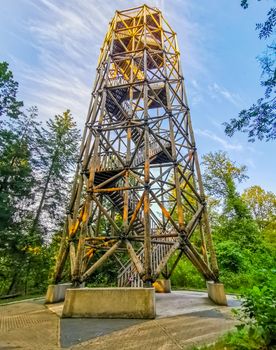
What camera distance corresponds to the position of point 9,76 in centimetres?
1513

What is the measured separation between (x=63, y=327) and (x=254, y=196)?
30.0 metres

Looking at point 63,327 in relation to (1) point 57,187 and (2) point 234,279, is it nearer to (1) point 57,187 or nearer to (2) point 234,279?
(2) point 234,279

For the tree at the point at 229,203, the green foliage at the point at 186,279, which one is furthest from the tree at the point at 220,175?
the green foliage at the point at 186,279

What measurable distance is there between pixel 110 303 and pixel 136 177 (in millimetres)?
3930

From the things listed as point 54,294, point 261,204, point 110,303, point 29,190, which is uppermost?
point 261,204

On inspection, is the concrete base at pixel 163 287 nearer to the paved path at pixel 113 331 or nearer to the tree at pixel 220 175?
the paved path at pixel 113 331

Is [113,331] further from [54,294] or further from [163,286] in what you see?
[163,286]

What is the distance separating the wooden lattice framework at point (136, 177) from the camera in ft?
23.9

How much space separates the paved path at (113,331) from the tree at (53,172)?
1159 cm

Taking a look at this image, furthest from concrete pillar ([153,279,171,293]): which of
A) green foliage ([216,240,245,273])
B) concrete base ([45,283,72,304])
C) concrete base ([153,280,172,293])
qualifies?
green foliage ([216,240,245,273])

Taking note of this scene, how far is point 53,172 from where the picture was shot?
18.0 metres

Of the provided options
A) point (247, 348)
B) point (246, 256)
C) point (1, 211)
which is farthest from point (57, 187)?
point (247, 348)

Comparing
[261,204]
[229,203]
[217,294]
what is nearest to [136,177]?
[217,294]

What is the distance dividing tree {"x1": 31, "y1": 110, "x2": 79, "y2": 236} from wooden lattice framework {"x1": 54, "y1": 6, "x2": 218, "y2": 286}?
523 cm
